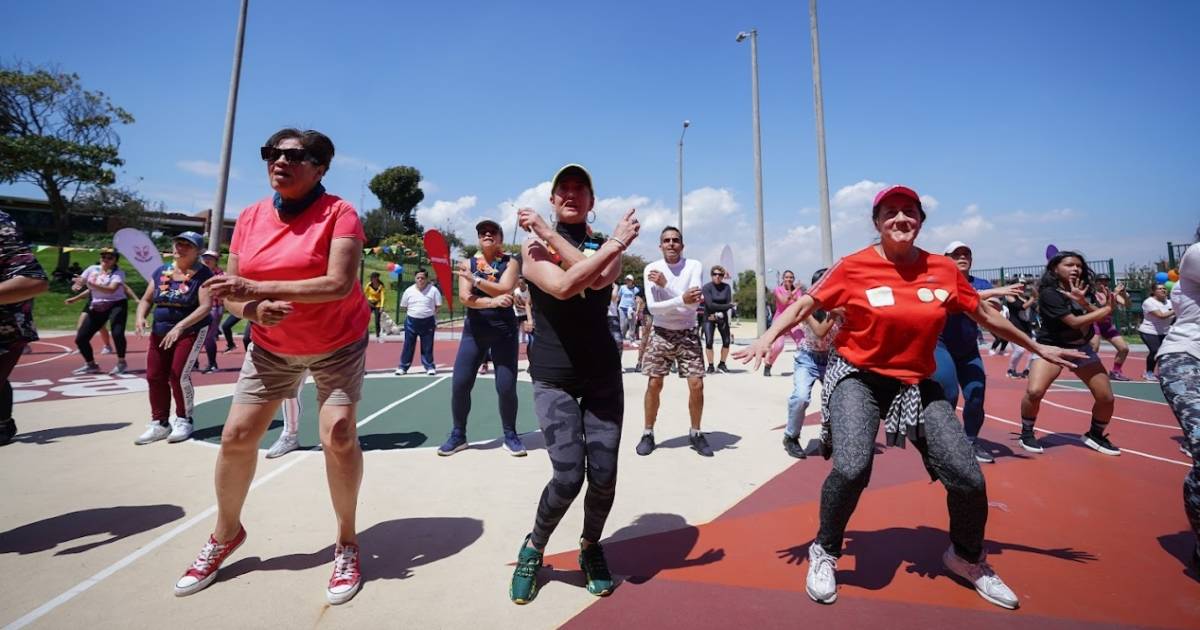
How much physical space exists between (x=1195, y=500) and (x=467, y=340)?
17.2 feet

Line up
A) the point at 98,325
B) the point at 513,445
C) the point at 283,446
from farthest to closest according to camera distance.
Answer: the point at 98,325, the point at 513,445, the point at 283,446

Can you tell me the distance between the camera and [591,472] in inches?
112

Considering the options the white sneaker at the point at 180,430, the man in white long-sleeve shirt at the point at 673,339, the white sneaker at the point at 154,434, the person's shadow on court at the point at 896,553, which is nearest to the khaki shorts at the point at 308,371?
the person's shadow on court at the point at 896,553

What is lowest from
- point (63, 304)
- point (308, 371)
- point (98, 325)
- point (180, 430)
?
point (180, 430)

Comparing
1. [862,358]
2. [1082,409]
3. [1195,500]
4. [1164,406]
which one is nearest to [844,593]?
[862,358]

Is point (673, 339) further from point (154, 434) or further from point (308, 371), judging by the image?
point (154, 434)

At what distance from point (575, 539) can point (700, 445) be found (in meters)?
2.25

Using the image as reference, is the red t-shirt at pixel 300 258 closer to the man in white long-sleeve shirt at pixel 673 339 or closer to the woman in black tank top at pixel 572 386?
the woman in black tank top at pixel 572 386

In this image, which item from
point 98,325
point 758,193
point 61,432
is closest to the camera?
point 61,432

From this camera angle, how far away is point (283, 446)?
17.2ft

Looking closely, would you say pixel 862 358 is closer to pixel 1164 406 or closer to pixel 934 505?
pixel 934 505

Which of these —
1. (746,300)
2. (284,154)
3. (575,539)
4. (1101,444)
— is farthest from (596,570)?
(746,300)

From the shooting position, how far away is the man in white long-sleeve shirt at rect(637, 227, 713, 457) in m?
5.44

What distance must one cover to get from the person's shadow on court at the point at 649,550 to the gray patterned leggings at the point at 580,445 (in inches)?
12.9
